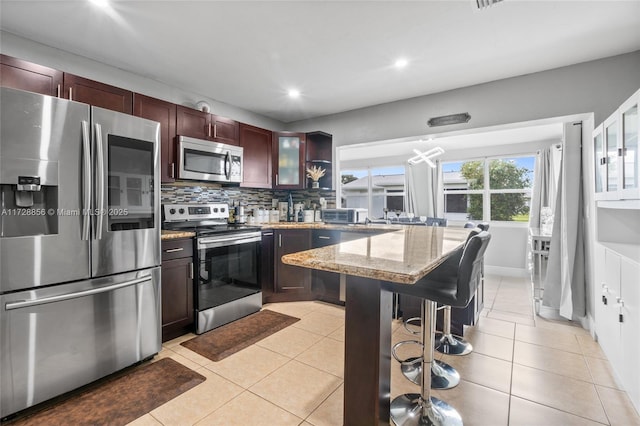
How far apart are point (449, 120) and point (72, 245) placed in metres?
3.65

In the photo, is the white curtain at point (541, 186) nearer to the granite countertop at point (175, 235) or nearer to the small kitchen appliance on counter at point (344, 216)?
the small kitchen appliance on counter at point (344, 216)

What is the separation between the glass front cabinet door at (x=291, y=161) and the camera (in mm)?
4027

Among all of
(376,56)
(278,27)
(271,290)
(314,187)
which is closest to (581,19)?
(376,56)

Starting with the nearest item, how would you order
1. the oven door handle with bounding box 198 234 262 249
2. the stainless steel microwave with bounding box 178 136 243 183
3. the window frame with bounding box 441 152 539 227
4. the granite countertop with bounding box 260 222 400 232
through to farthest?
1. the oven door handle with bounding box 198 234 262 249
2. the stainless steel microwave with bounding box 178 136 243 183
3. the granite countertop with bounding box 260 222 400 232
4. the window frame with bounding box 441 152 539 227

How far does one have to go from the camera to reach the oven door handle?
269cm

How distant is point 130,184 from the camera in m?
2.10

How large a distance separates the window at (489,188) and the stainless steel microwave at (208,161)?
453 cm

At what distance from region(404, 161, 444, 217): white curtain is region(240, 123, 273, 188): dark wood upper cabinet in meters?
3.63

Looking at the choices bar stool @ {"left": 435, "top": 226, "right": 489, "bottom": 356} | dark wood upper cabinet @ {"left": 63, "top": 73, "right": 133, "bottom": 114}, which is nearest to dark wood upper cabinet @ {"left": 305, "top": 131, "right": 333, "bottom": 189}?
dark wood upper cabinet @ {"left": 63, "top": 73, "right": 133, "bottom": 114}

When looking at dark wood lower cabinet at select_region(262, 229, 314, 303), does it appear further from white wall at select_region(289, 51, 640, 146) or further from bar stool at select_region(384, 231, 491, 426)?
bar stool at select_region(384, 231, 491, 426)

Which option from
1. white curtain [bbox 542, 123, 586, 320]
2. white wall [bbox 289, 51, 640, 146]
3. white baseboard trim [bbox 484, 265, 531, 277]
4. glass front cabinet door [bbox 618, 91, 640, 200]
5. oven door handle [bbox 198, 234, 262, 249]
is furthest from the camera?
white baseboard trim [bbox 484, 265, 531, 277]

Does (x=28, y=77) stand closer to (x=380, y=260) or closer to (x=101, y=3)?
(x=101, y=3)

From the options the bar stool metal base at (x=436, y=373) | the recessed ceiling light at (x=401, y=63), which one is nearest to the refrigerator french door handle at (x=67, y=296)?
the bar stool metal base at (x=436, y=373)

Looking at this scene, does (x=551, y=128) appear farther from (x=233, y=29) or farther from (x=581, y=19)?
(x=233, y=29)
